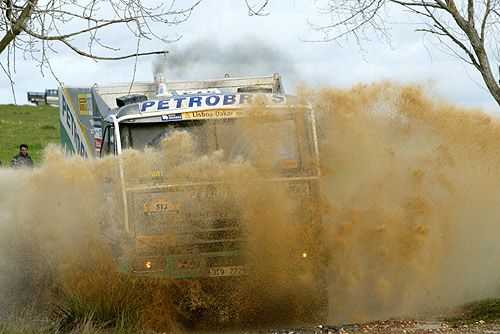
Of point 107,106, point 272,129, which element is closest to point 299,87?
point 272,129

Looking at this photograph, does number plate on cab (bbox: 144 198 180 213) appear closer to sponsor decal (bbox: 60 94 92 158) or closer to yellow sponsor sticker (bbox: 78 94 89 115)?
sponsor decal (bbox: 60 94 92 158)

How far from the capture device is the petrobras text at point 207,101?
10.5 metres

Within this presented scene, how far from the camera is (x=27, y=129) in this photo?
45625 mm

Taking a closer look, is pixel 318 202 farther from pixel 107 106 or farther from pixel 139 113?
pixel 107 106

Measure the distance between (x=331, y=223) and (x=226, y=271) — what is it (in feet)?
4.42

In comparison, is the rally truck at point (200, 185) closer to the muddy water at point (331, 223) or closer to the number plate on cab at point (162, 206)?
the number plate on cab at point (162, 206)

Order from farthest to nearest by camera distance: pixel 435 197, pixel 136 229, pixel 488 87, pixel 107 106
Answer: pixel 107 106, pixel 435 197, pixel 488 87, pixel 136 229

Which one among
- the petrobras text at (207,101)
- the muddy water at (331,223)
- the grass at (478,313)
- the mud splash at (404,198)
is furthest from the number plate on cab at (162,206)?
the grass at (478,313)

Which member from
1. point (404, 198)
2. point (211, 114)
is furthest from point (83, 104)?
point (404, 198)

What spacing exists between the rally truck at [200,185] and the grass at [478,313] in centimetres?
167

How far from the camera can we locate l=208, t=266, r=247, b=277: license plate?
985 centimetres

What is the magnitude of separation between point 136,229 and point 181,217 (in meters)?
0.48

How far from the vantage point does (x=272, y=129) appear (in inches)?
403

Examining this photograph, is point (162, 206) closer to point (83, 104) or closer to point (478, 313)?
point (478, 313)
